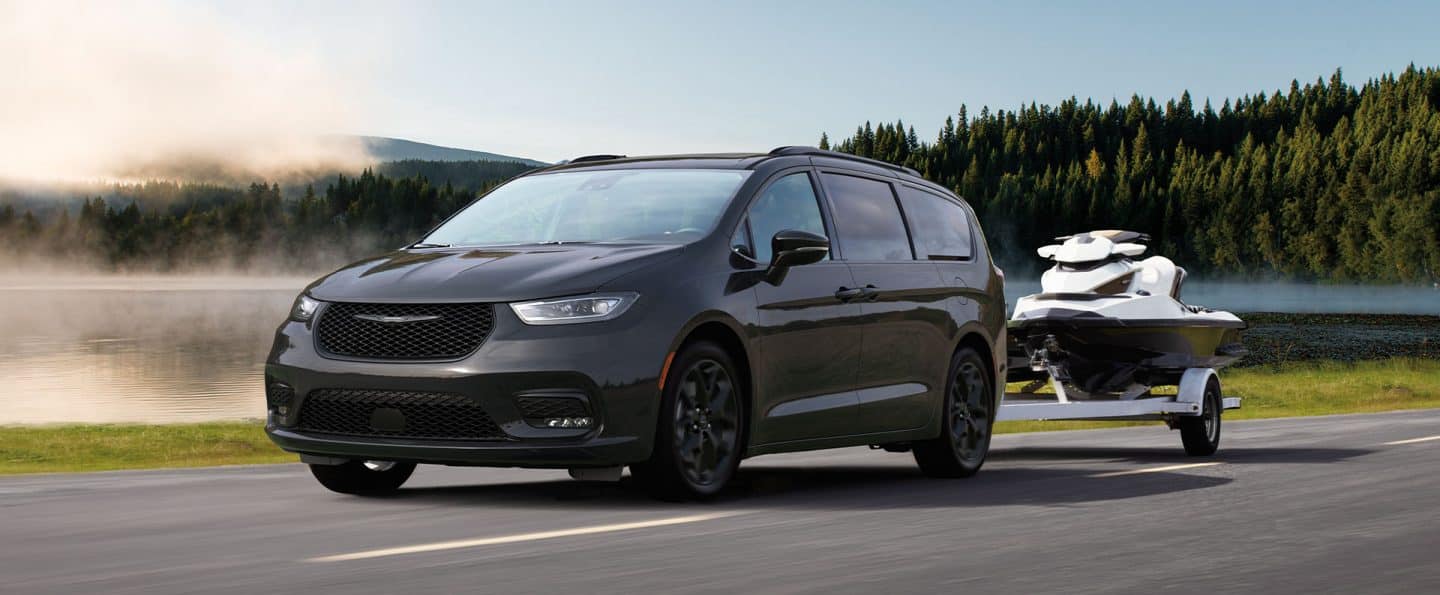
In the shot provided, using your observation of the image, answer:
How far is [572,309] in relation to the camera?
896 centimetres

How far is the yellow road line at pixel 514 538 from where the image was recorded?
7.40 metres

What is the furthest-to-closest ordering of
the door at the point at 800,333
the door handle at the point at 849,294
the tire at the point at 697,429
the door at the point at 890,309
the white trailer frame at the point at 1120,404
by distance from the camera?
1. the white trailer frame at the point at 1120,404
2. the door at the point at 890,309
3. the door handle at the point at 849,294
4. the door at the point at 800,333
5. the tire at the point at 697,429

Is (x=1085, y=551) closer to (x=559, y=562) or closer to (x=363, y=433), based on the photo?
(x=559, y=562)

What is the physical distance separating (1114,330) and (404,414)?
848cm

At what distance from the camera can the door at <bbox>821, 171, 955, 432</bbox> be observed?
36.3 feet

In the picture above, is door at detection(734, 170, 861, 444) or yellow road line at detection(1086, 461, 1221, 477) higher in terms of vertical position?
door at detection(734, 170, 861, 444)

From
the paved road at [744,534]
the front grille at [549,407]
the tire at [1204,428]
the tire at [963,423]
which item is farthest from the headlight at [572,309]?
the tire at [1204,428]

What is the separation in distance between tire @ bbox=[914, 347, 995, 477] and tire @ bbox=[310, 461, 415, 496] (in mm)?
3581

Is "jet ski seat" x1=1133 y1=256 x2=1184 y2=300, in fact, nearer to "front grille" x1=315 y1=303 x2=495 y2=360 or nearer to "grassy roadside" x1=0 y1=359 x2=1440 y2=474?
"grassy roadside" x1=0 y1=359 x2=1440 y2=474

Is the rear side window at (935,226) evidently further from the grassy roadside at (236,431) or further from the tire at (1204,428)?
the grassy roadside at (236,431)

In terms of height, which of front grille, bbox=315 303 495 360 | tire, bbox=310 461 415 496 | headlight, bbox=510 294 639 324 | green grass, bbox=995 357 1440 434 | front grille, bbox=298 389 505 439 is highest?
headlight, bbox=510 294 639 324

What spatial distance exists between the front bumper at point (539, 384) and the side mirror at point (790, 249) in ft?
3.99

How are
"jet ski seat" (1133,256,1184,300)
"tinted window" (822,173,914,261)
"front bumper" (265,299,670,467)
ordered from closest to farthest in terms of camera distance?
"front bumper" (265,299,670,467) → "tinted window" (822,173,914,261) → "jet ski seat" (1133,256,1184,300)

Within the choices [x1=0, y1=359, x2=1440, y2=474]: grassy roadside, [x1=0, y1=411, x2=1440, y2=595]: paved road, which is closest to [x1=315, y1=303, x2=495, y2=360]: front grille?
[x1=0, y1=411, x2=1440, y2=595]: paved road
